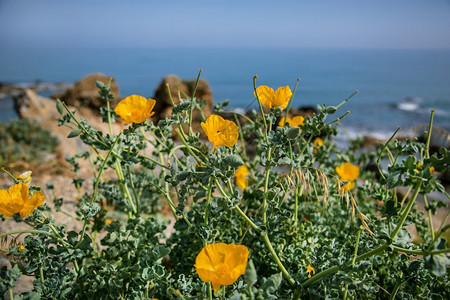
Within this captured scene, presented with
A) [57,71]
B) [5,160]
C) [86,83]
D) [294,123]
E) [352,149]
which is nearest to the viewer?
[294,123]

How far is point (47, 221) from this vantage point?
144 cm

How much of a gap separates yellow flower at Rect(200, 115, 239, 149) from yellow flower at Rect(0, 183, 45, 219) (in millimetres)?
668

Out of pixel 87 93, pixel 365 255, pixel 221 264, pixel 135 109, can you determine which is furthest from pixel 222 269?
pixel 87 93

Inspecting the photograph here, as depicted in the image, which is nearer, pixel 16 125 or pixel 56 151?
pixel 56 151

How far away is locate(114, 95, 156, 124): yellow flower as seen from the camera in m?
1.38

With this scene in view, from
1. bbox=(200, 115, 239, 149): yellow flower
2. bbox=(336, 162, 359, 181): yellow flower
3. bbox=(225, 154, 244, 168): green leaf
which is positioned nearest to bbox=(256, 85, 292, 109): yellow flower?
bbox=(200, 115, 239, 149): yellow flower

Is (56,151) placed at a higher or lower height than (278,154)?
lower

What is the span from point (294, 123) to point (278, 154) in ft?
1.79

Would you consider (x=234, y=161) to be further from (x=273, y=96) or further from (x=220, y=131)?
(x=273, y=96)

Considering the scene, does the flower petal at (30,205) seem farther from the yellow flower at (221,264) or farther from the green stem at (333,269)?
the green stem at (333,269)

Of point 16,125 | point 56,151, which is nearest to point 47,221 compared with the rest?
point 56,151

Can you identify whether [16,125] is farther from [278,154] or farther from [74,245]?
[278,154]

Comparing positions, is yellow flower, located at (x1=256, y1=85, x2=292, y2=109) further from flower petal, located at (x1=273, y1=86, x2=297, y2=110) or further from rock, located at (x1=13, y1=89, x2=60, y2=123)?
rock, located at (x1=13, y1=89, x2=60, y2=123)

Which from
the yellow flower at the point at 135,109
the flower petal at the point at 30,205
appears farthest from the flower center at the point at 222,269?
the flower petal at the point at 30,205
